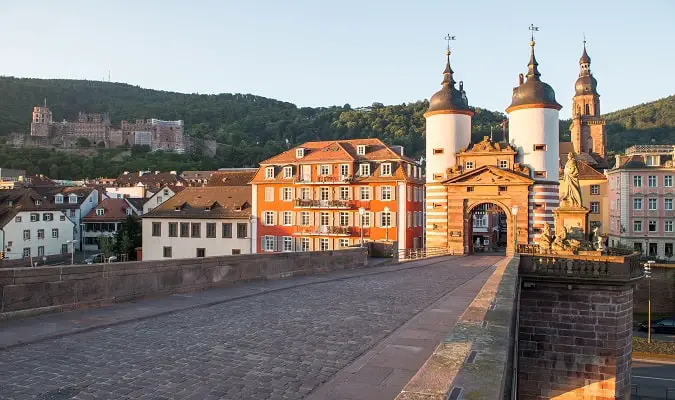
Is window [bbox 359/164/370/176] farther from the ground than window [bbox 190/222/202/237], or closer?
farther from the ground

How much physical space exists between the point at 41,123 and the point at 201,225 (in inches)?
6003

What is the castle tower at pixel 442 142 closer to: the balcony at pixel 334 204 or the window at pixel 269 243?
the balcony at pixel 334 204

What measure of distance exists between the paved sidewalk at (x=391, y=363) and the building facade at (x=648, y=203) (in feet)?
178

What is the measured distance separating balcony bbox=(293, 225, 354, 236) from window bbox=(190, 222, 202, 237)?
378 inches

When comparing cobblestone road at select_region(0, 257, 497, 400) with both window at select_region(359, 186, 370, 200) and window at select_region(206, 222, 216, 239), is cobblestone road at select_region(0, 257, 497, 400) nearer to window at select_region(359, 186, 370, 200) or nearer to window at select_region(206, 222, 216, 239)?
window at select_region(359, 186, 370, 200)

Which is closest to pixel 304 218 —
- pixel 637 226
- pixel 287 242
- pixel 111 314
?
pixel 287 242

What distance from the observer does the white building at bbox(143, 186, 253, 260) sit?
5188cm

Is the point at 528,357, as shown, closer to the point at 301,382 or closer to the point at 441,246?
the point at 301,382

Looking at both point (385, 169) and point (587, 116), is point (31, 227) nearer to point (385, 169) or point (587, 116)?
point (385, 169)

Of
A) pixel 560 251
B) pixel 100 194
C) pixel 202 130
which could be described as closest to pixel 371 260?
pixel 560 251

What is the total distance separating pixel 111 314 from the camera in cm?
1012

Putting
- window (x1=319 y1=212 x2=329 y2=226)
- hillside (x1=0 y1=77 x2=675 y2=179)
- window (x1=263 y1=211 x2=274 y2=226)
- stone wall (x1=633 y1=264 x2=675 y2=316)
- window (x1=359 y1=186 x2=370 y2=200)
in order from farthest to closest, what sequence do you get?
hillside (x1=0 y1=77 x2=675 y2=179) → window (x1=263 y1=211 x2=274 y2=226) → window (x1=319 y1=212 x2=329 y2=226) → window (x1=359 y1=186 x2=370 y2=200) → stone wall (x1=633 y1=264 x2=675 y2=316)

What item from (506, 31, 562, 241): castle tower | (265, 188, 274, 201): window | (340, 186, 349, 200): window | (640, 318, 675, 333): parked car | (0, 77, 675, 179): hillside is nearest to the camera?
(506, 31, 562, 241): castle tower

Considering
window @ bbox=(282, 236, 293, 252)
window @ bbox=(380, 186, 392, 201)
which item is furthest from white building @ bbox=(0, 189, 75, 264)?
window @ bbox=(380, 186, 392, 201)
